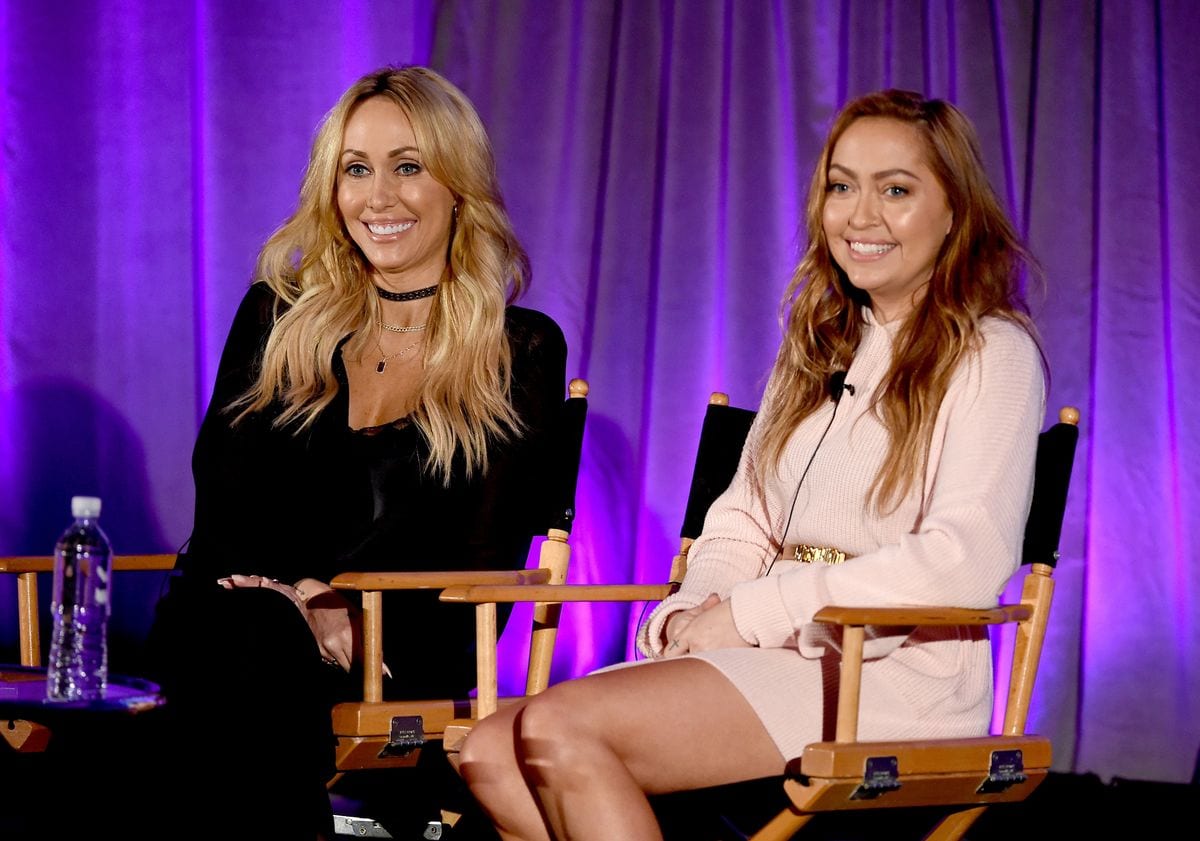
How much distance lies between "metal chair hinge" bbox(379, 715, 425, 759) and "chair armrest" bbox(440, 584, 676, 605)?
250 millimetres

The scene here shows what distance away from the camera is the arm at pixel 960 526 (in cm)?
218

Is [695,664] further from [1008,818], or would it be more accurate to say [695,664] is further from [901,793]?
[1008,818]

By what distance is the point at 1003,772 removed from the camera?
227 cm

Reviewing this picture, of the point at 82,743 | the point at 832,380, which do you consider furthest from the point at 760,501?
the point at 82,743

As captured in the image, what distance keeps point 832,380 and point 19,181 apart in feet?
7.93

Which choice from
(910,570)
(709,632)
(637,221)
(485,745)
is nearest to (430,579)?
(485,745)

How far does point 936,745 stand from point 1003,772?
148mm

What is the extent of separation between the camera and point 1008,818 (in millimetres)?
3629

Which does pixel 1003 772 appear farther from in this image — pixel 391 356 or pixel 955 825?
pixel 391 356

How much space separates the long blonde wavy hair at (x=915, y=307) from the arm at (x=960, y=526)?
5 centimetres

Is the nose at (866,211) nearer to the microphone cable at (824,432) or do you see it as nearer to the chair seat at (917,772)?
the microphone cable at (824,432)

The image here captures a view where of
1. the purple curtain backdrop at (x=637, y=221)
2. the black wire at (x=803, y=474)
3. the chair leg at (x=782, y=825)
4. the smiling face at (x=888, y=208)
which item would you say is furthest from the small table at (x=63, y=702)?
the purple curtain backdrop at (x=637, y=221)

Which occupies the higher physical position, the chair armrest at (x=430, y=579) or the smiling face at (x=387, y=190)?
the smiling face at (x=387, y=190)

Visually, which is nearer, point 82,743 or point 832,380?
point 82,743
